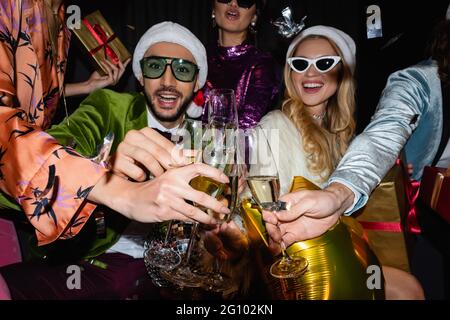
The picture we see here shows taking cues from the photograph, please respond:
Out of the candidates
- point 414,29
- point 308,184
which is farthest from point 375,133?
point 414,29

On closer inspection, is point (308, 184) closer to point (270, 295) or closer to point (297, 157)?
point (270, 295)

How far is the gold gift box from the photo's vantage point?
1503mm

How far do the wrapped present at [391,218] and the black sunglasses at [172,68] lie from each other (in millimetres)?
1326

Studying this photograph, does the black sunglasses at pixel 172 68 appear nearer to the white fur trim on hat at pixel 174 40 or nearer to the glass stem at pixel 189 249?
the white fur trim on hat at pixel 174 40

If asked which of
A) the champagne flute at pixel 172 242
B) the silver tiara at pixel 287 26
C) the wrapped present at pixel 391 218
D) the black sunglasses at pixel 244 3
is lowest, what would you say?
the wrapped present at pixel 391 218

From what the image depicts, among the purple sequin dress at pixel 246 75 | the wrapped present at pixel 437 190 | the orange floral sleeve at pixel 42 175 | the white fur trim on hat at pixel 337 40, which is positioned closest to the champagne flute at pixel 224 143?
the orange floral sleeve at pixel 42 175

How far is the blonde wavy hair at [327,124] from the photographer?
84.0 inches

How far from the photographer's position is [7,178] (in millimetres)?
861

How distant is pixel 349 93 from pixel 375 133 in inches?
38.3

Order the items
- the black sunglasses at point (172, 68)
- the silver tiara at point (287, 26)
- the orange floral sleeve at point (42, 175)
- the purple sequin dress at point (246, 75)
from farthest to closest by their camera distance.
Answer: the silver tiara at point (287, 26) < the purple sequin dress at point (246, 75) < the black sunglasses at point (172, 68) < the orange floral sleeve at point (42, 175)

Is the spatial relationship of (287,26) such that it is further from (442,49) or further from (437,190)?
(437,190)

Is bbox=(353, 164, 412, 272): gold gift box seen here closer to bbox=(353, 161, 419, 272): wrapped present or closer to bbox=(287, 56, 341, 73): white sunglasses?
bbox=(353, 161, 419, 272): wrapped present

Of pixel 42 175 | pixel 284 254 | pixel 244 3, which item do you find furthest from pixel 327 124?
pixel 42 175
